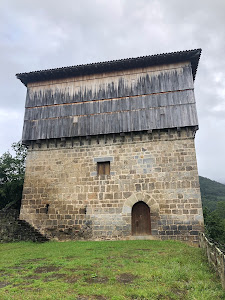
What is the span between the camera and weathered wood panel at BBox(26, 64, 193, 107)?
13930 millimetres

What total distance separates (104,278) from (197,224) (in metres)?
7.27

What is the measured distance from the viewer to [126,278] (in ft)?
19.5

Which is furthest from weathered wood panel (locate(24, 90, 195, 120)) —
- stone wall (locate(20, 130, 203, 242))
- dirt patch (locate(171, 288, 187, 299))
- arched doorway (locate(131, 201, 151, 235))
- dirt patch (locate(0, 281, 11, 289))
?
dirt patch (locate(171, 288, 187, 299))

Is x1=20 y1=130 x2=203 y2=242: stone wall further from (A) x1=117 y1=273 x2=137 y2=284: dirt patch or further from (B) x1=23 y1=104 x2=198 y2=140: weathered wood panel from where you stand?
(A) x1=117 y1=273 x2=137 y2=284: dirt patch

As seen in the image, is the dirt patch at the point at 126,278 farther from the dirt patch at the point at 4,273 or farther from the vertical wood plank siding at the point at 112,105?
the vertical wood plank siding at the point at 112,105

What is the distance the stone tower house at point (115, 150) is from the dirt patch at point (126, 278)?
6.22 m

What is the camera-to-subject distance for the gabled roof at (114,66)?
13.8 m

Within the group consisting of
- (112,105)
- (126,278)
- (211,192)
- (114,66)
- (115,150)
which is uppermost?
(114,66)

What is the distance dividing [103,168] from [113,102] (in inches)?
158

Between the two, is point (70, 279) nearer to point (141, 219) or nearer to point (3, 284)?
point (3, 284)

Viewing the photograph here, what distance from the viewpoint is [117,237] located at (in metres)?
12.4

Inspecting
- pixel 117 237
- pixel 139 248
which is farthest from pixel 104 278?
pixel 117 237

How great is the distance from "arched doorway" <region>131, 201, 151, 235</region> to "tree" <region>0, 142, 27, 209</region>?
8552 millimetres

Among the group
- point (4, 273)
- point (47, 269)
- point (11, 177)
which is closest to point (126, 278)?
point (47, 269)
